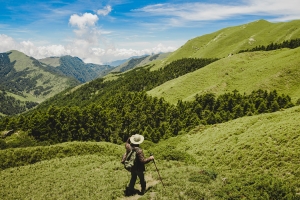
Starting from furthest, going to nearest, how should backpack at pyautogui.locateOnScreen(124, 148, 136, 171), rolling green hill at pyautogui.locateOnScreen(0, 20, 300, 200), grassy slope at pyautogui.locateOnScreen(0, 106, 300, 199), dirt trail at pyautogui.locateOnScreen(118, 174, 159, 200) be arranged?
grassy slope at pyautogui.locateOnScreen(0, 106, 300, 199) → rolling green hill at pyautogui.locateOnScreen(0, 20, 300, 200) → dirt trail at pyautogui.locateOnScreen(118, 174, 159, 200) → backpack at pyautogui.locateOnScreen(124, 148, 136, 171)

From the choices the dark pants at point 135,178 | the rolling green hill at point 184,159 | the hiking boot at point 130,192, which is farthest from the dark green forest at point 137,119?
the dark pants at point 135,178

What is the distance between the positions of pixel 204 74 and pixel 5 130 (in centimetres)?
9492

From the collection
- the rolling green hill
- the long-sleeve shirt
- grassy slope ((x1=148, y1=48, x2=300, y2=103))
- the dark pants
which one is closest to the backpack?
the long-sleeve shirt

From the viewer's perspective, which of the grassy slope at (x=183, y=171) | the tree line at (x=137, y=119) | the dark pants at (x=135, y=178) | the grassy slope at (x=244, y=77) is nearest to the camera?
the dark pants at (x=135, y=178)

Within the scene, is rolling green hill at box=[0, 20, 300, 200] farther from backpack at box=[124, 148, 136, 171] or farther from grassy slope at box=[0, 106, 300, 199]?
backpack at box=[124, 148, 136, 171]

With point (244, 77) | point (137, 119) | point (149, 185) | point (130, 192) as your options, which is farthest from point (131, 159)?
point (244, 77)

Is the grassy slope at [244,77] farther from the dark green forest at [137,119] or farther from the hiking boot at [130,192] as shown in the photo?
the hiking boot at [130,192]

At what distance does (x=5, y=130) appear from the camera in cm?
8081

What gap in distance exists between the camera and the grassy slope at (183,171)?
61.5 feet

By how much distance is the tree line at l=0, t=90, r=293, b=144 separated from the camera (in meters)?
74.3

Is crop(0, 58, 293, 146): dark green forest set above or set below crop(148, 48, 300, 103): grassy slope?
below

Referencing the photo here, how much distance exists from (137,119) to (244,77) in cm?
5435

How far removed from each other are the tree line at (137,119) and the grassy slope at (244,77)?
8722mm

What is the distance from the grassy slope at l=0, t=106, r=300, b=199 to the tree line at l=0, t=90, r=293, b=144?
38.5 m
